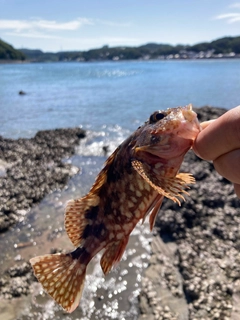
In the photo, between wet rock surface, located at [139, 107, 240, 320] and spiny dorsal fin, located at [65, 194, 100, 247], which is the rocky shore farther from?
spiny dorsal fin, located at [65, 194, 100, 247]

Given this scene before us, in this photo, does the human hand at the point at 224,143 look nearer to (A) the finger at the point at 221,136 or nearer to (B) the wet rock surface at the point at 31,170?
(A) the finger at the point at 221,136

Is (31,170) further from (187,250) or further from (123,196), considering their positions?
(123,196)

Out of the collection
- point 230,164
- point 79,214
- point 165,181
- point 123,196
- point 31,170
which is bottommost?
point 31,170

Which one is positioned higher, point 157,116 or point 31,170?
point 157,116

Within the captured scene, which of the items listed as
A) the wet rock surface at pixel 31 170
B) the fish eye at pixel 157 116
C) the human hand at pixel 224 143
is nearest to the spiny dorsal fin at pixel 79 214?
the fish eye at pixel 157 116

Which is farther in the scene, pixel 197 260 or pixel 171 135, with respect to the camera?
pixel 197 260

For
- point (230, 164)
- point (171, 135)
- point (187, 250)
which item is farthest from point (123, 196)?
point (187, 250)
